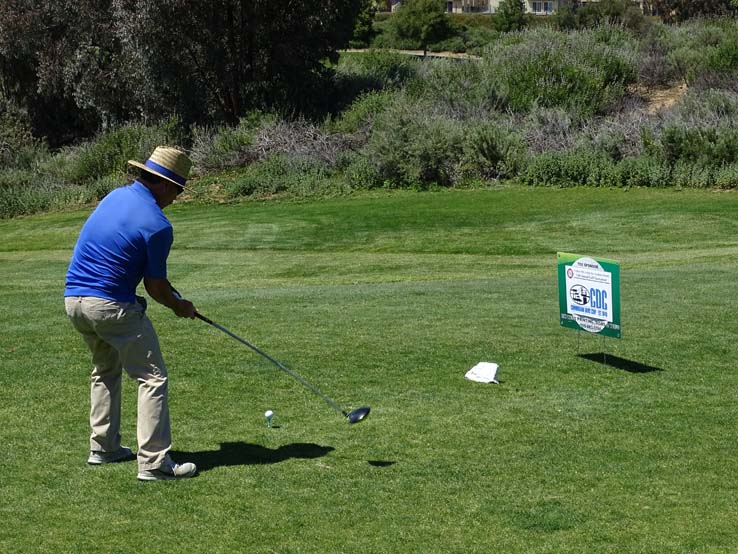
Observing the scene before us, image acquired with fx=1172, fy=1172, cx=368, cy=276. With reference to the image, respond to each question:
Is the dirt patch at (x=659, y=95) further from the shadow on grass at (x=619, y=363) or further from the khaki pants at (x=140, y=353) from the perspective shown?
the khaki pants at (x=140, y=353)

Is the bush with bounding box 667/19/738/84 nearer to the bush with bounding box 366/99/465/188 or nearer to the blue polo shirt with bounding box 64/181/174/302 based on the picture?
the bush with bounding box 366/99/465/188

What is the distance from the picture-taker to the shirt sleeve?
7242mm

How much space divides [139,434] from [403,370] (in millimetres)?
3523

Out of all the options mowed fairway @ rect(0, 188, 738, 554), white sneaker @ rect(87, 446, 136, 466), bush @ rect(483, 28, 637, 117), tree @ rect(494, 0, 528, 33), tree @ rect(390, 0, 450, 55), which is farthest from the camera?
tree @ rect(494, 0, 528, 33)

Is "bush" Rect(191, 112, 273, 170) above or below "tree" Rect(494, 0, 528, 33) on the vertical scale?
below

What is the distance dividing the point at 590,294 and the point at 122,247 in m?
4.90

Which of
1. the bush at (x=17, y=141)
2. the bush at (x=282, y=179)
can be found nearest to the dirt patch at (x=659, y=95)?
the bush at (x=282, y=179)

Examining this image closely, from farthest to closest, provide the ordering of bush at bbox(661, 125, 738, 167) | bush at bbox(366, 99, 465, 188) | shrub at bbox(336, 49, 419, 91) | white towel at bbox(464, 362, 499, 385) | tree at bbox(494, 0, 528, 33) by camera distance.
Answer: tree at bbox(494, 0, 528, 33), shrub at bbox(336, 49, 419, 91), bush at bbox(366, 99, 465, 188), bush at bbox(661, 125, 738, 167), white towel at bbox(464, 362, 499, 385)

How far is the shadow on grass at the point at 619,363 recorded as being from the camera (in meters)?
10.5

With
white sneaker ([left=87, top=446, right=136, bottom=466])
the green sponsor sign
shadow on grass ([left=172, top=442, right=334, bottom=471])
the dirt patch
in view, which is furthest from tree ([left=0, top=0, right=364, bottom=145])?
white sneaker ([left=87, top=446, right=136, bottom=466])

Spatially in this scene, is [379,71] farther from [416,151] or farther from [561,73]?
[416,151]

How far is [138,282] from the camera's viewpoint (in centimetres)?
744

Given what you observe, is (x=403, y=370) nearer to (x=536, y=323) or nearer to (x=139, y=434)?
(x=536, y=323)

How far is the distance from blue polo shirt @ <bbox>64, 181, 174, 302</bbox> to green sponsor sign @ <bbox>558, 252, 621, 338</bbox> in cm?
448
